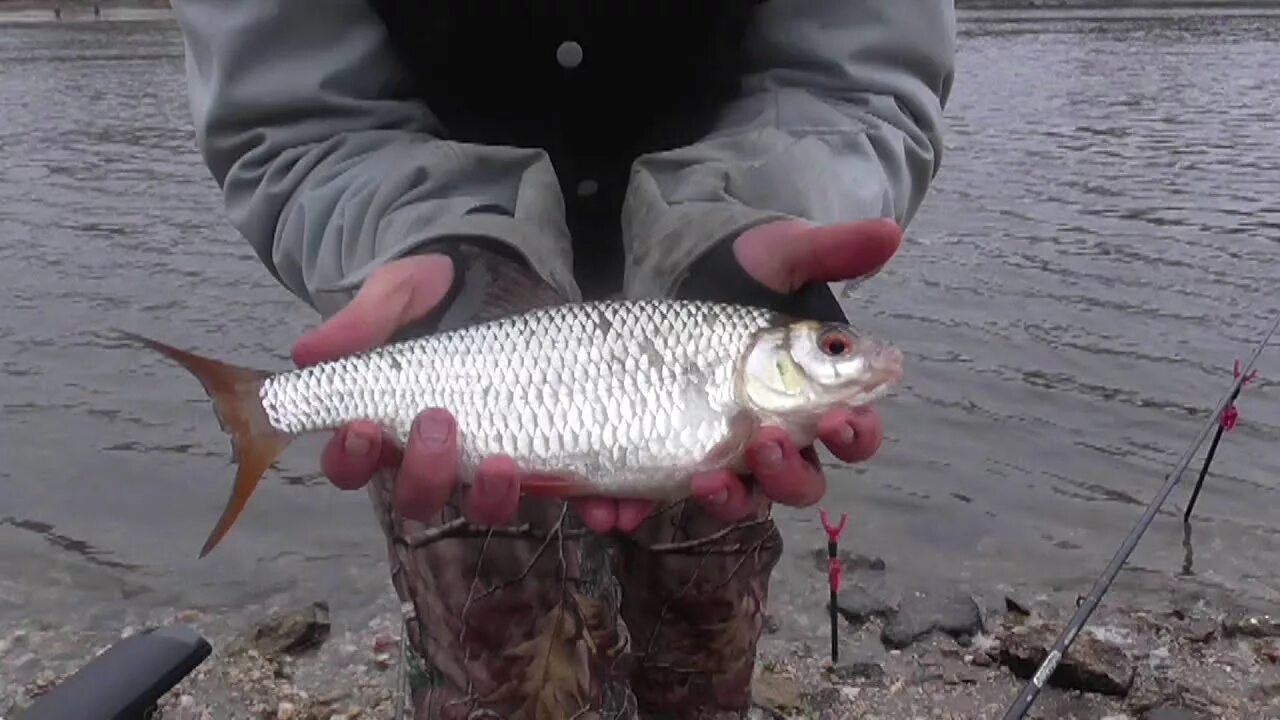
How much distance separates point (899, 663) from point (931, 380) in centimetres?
391

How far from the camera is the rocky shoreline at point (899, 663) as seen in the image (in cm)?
491

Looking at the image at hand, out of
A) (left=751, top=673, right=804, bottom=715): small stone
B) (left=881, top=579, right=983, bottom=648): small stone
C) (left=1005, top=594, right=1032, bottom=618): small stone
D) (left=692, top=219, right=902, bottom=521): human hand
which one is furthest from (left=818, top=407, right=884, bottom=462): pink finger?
(left=1005, top=594, right=1032, bottom=618): small stone

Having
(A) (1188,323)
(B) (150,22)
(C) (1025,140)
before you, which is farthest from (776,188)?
(B) (150,22)

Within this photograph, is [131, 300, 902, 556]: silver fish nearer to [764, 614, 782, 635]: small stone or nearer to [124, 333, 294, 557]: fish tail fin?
[124, 333, 294, 557]: fish tail fin

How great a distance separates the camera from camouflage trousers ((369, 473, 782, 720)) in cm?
304

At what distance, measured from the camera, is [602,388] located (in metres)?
2.89

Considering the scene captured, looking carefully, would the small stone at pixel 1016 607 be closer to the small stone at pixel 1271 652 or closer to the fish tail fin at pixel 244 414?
the small stone at pixel 1271 652

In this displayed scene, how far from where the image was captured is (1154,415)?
832 centimetres

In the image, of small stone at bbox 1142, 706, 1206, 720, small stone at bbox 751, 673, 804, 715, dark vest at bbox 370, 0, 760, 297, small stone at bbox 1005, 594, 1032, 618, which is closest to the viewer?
dark vest at bbox 370, 0, 760, 297

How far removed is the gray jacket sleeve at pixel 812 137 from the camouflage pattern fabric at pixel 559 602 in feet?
1.30

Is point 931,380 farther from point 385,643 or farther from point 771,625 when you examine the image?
point 385,643

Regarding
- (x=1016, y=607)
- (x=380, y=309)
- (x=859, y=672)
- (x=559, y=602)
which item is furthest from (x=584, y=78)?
(x=1016, y=607)

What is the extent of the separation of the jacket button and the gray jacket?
29cm

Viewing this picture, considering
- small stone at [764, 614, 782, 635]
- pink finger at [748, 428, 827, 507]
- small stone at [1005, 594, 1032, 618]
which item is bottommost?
small stone at [1005, 594, 1032, 618]
